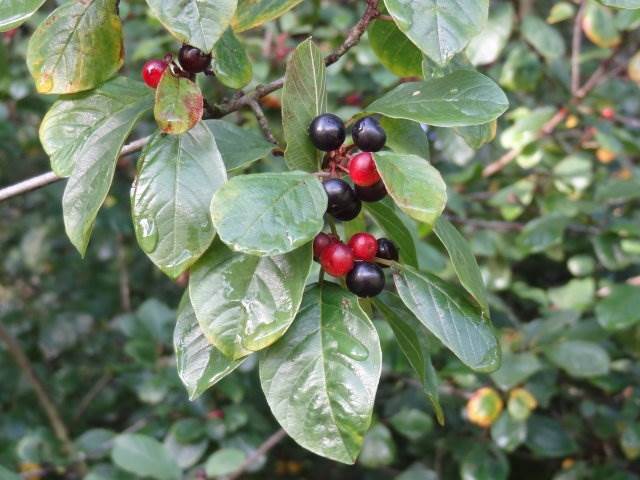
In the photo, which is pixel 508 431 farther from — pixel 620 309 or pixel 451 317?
pixel 451 317

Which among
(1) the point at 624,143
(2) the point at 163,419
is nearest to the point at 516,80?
(1) the point at 624,143

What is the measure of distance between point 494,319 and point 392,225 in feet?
3.58

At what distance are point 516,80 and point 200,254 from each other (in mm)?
1491

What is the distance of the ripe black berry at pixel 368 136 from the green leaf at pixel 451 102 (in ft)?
0.06

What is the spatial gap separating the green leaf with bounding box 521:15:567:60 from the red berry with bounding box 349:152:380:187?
134 centimetres

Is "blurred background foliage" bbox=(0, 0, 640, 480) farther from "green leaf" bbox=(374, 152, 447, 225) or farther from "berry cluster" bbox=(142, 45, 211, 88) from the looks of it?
"green leaf" bbox=(374, 152, 447, 225)

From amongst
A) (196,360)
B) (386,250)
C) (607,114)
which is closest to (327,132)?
(386,250)

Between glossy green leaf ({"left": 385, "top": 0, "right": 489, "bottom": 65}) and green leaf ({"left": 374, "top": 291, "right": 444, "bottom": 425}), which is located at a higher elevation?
glossy green leaf ({"left": 385, "top": 0, "right": 489, "bottom": 65})

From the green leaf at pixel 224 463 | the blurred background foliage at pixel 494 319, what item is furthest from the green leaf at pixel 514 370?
the green leaf at pixel 224 463

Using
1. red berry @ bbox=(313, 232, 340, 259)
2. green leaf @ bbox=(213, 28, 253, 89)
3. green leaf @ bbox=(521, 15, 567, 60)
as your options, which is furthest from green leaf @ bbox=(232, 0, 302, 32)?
green leaf @ bbox=(521, 15, 567, 60)

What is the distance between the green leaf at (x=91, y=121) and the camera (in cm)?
72

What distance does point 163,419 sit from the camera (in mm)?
1841

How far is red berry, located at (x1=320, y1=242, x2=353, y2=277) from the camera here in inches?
27.4

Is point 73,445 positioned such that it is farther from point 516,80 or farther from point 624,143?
point 624,143
